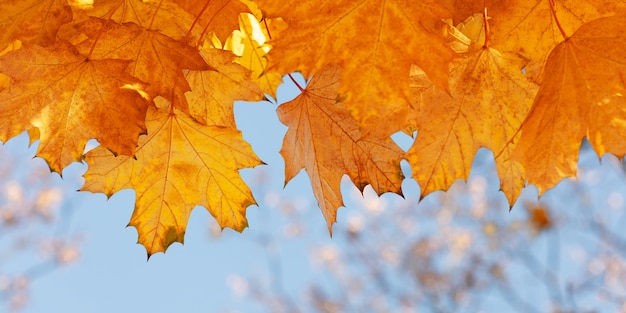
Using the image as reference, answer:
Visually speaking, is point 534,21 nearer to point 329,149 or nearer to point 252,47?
point 329,149

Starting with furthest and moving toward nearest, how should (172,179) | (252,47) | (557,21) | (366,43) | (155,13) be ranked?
(252,47)
(172,179)
(155,13)
(557,21)
(366,43)

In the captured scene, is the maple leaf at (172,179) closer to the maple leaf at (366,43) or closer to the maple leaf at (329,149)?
the maple leaf at (329,149)

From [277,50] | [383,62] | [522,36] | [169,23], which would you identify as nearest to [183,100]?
[169,23]

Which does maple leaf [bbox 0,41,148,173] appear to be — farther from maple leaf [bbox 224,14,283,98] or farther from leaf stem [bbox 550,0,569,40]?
leaf stem [bbox 550,0,569,40]

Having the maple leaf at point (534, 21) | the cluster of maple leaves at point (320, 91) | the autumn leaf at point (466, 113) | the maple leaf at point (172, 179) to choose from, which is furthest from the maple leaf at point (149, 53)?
the maple leaf at point (534, 21)

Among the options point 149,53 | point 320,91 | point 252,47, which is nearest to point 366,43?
point 320,91

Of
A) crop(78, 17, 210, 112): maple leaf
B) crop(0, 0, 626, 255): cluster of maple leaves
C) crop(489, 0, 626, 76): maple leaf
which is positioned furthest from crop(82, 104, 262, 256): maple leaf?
crop(489, 0, 626, 76): maple leaf

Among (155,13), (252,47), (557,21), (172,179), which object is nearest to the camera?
(557,21)
